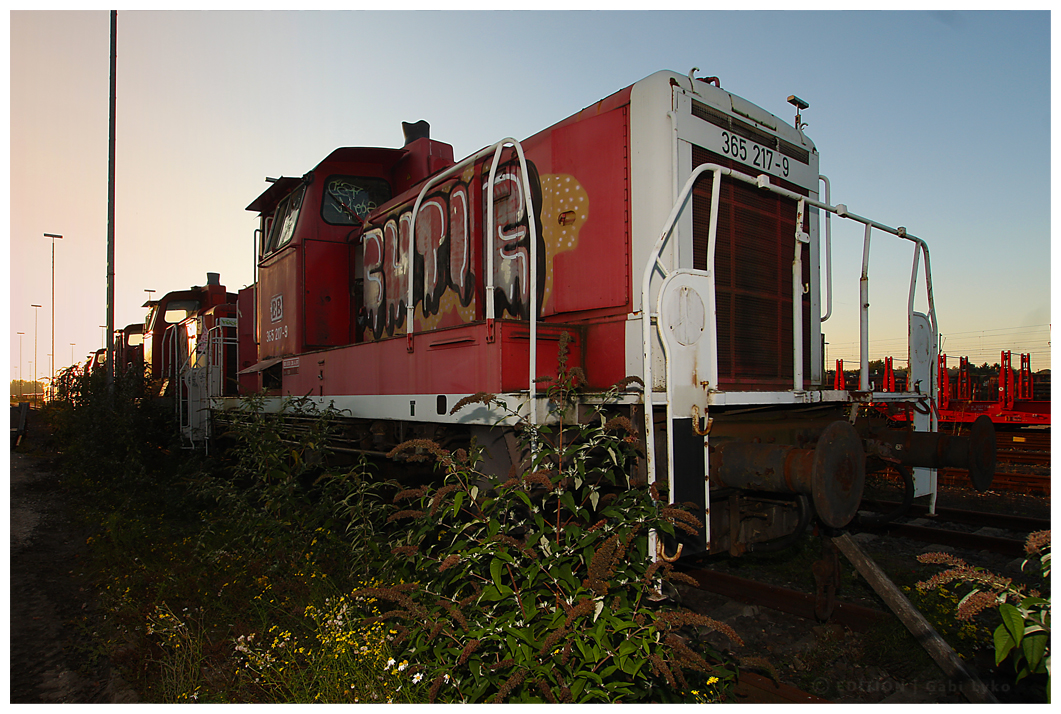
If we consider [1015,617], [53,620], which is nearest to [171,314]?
[53,620]

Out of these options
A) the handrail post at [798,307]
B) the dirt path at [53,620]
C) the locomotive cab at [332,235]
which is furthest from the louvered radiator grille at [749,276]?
the dirt path at [53,620]

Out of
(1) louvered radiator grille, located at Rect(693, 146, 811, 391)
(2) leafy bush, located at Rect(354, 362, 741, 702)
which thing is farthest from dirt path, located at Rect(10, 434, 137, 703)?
(1) louvered radiator grille, located at Rect(693, 146, 811, 391)

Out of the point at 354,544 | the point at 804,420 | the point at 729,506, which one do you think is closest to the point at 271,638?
the point at 354,544

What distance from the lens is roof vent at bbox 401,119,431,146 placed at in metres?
6.97

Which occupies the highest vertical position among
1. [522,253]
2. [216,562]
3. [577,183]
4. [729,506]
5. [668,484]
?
[577,183]

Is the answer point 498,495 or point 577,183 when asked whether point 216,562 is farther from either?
point 577,183

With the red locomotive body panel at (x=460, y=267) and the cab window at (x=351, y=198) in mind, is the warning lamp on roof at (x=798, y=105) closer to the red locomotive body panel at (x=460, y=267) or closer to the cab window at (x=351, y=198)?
the red locomotive body panel at (x=460, y=267)

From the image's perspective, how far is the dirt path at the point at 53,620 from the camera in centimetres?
310

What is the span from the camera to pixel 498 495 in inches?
100

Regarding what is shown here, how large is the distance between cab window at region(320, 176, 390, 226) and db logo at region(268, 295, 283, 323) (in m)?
1.07

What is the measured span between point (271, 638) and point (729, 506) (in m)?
2.58

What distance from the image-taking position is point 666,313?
3.23m

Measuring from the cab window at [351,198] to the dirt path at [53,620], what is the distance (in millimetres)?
3737

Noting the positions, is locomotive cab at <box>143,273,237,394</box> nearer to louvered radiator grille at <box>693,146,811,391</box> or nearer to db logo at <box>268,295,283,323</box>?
db logo at <box>268,295,283,323</box>
